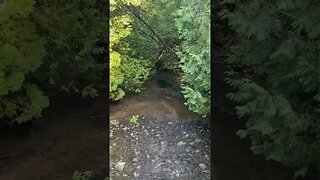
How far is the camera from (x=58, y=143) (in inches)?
125

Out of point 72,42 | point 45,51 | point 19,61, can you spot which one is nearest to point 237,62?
point 72,42

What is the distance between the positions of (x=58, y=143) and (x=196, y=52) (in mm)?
1931

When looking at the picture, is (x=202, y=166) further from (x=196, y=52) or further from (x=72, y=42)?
(x=72, y=42)

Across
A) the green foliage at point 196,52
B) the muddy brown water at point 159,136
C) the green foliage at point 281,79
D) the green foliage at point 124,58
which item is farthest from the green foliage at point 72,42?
the muddy brown water at point 159,136

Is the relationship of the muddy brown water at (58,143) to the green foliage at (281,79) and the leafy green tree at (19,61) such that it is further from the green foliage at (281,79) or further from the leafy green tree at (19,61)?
the green foliage at (281,79)

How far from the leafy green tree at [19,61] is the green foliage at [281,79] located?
139cm

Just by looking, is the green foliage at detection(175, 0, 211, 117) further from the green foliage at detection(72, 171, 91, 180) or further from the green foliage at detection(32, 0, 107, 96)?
the green foliage at detection(72, 171, 91, 180)

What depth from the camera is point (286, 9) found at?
8.82 ft

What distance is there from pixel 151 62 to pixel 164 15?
56cm

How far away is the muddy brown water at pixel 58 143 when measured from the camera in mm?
3043

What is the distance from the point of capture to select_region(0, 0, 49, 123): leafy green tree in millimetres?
2840

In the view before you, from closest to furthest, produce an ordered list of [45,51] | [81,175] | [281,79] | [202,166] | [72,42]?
[281,79]
[45,51]
[72,42]
[81,175]
[202,166]

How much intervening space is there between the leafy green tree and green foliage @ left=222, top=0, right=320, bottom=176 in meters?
1.39

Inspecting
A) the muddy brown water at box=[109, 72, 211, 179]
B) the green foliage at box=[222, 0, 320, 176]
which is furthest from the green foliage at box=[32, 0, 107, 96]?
the muddy brown water at box=[109, 72, 211, 179]
